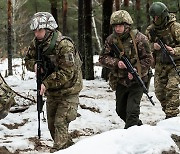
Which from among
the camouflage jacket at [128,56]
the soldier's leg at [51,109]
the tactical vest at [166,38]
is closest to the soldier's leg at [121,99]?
the camouflage jacket at [128,56]

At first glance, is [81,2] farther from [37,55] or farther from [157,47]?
[37,55]

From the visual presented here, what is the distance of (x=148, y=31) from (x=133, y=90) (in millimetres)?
1663

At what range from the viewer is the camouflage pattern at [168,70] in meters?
7.22

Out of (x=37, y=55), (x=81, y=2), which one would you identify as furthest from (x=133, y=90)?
(x=81, y=2)

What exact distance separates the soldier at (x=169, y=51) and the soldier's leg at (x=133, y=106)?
1.29m

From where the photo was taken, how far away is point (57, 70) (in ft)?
17.4

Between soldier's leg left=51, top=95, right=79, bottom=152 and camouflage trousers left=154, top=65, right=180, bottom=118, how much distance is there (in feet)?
8.29

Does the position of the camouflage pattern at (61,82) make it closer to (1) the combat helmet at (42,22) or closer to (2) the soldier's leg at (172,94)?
(1) the combat helmet at (42,22)

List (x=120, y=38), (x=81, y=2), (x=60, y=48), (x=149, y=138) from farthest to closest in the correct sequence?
(x=81, y=2), (x=120, y=38), (x=60, y=48), (x=149, y=138)

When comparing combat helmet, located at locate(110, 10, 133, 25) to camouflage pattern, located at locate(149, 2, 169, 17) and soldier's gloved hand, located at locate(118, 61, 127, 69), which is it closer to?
soldier's gloved hand, located at locate(118, 61, 127, 69)

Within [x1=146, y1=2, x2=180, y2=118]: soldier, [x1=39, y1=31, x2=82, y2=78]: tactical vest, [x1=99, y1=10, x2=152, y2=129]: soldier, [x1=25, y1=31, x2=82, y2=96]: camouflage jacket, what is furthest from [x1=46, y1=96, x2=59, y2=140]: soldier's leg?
[x1=146, y1=2, x2=180, y2=118]: soldier

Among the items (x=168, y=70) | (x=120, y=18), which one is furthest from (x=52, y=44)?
(x=168, y=70)

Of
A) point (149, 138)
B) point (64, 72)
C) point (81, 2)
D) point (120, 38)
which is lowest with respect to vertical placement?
point (149, 138)

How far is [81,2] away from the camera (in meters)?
17.6
